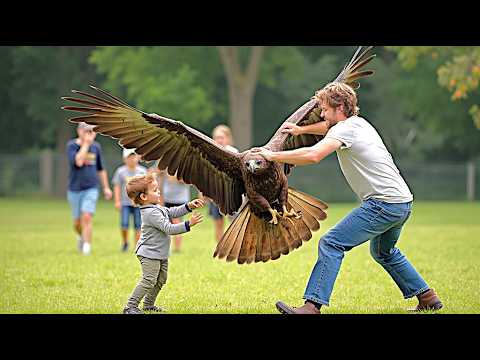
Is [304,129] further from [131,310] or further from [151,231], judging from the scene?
[131,310]

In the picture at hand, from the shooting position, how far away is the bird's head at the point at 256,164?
8141 mm

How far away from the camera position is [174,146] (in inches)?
352

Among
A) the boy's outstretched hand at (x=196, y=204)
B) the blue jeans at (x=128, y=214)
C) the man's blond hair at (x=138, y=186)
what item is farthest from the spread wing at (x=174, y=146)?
the blue jeans at (x=128, y=214)

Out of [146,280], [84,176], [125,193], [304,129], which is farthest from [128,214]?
[304,129]

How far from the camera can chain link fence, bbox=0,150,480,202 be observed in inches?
1521

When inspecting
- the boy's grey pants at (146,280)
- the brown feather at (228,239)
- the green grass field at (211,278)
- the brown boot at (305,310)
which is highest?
the brown feather at (228,239)

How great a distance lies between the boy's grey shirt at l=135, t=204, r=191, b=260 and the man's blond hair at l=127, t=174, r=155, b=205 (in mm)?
118

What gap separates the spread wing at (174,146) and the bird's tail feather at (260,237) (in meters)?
0.37

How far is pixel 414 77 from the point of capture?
40.4 m

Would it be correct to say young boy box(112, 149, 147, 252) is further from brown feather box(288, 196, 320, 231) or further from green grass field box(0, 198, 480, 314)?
brown feather box(288, 196, 320, 231)

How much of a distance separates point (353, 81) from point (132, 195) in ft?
11.0

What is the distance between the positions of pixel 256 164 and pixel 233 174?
0.88 meters

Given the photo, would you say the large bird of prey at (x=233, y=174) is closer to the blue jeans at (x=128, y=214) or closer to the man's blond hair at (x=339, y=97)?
the man's blond hair at (x=339, y=97)

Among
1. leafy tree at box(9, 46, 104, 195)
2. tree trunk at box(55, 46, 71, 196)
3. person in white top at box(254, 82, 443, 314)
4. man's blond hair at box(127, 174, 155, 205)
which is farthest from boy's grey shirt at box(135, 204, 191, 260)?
leafy tree at box(9, 46, 104, 195)
